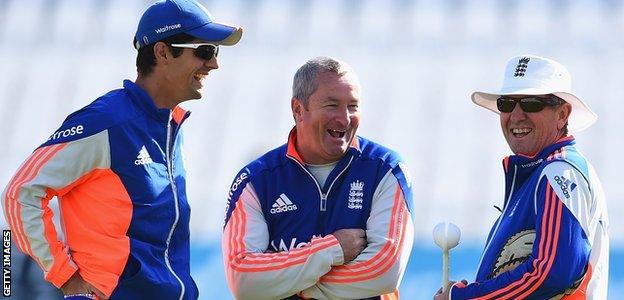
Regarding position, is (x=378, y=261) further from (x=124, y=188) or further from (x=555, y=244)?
(x=124, y=188)

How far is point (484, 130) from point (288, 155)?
7.03 meters

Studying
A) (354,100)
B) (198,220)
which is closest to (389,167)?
(354,100)

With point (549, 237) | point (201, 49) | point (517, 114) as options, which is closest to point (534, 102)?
point (517, 114)

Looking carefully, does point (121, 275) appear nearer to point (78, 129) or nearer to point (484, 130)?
point (78, 129)

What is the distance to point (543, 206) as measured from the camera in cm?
399

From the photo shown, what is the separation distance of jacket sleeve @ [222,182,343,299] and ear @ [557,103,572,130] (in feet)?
2.86

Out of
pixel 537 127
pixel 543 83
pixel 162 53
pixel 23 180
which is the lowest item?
pixel 23 180

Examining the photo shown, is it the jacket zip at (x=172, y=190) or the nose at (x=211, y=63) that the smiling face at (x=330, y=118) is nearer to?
the nose at (x=211, y=63)

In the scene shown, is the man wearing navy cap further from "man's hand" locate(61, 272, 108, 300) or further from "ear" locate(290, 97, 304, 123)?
"ear" locate(290, 97, 304, 123)

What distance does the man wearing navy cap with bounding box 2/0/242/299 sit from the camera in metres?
4.13

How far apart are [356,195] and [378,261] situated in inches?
10.0

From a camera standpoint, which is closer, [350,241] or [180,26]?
[350,241]

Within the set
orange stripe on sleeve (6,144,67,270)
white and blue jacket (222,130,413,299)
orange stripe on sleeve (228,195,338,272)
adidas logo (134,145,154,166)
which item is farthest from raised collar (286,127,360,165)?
orange stripe on sleeve (6,144,67,270)

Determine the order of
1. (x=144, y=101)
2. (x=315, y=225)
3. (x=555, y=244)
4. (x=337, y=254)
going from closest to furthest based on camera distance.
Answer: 1. (x=555, y=244)
2. (x=337, y=254)
3. (x=315, y=225)
4. (x=144, y=101)
